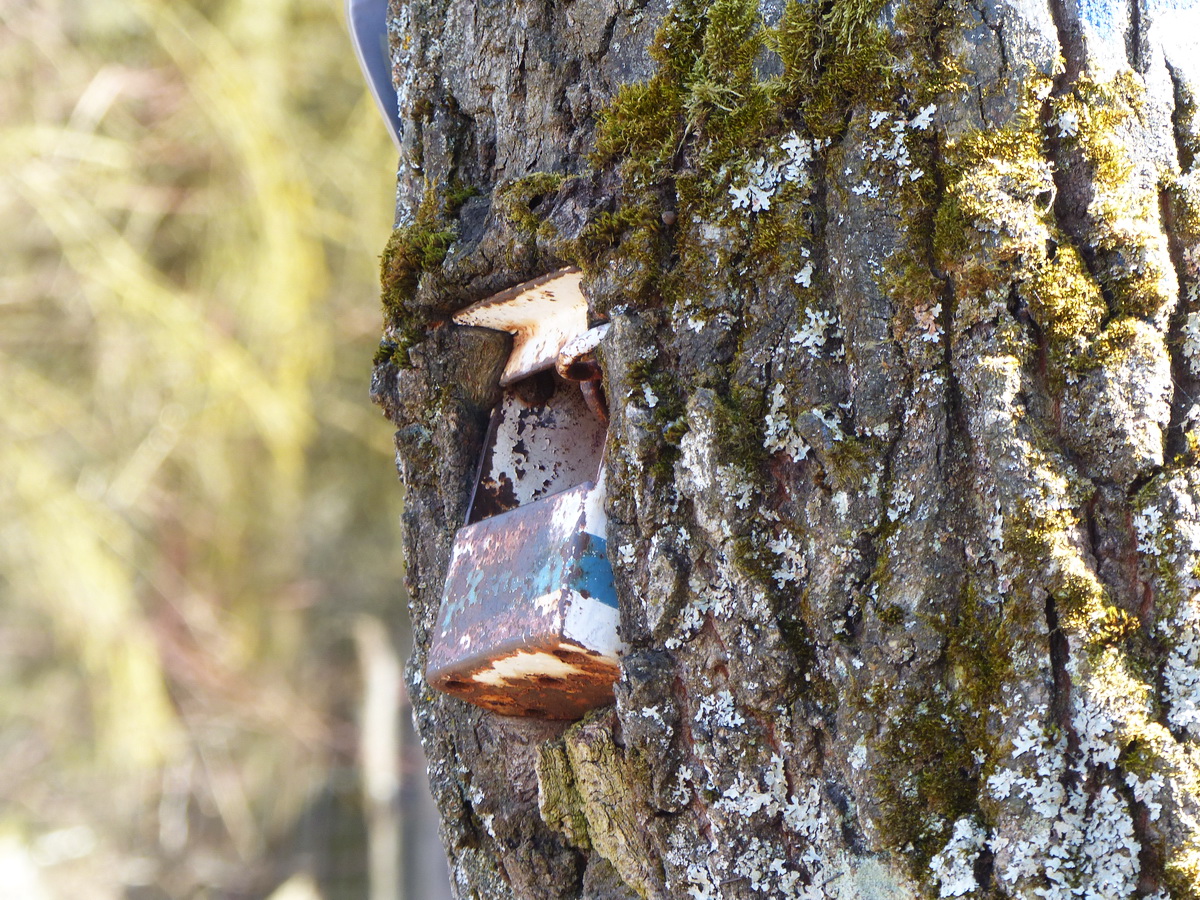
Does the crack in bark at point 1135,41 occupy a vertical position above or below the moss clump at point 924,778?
above

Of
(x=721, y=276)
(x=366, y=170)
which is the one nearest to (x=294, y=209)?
(x=366, y=170)

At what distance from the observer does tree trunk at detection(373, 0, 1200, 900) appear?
27.6 inches

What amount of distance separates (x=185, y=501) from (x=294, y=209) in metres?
1.06

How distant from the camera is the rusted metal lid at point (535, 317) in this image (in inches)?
38.8

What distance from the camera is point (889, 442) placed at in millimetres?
770

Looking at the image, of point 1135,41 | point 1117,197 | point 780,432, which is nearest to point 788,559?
point 780,432

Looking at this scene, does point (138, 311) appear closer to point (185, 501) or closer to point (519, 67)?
point (185, 501)

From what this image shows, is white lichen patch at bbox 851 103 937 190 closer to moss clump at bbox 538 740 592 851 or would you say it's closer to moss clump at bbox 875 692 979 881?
moss clump at bbox 875 692 979 881

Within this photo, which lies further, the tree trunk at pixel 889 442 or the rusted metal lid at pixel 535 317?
the rusted metal lid at pixel 535 317

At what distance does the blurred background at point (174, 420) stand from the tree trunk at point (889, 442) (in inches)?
120

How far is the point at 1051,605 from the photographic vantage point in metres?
0.71

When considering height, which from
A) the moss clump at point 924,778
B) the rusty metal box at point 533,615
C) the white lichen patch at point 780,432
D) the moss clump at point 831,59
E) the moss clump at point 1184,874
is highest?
the moss clump at point 831,59

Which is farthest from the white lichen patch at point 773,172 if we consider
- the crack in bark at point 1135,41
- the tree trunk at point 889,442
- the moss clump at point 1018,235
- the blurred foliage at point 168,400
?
the blurred foliage at point 168,400

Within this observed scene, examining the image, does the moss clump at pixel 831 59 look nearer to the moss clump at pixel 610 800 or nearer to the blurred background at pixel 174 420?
the moss clump at pixel 610 800
